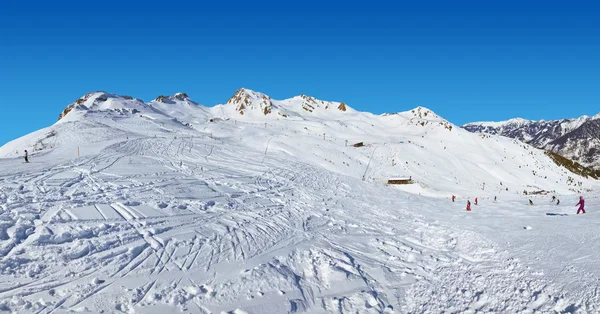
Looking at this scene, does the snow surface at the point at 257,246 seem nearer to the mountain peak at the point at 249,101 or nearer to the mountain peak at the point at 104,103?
the mountain peak at the point at 104,103

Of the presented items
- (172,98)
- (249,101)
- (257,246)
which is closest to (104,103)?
(172,98)

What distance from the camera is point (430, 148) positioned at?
64812 mm

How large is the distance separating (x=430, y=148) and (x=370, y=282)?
57726 mm

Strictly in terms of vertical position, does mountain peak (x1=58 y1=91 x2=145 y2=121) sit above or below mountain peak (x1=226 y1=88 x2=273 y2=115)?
below

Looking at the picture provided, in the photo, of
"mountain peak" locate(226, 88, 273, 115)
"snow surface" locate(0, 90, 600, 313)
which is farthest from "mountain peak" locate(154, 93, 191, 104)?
"snow surface" locate(0, 90, 600, 313)

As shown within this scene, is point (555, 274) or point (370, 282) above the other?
point (555, 274)

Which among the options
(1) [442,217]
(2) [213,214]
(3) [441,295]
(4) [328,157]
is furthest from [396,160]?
(3) [441,295]

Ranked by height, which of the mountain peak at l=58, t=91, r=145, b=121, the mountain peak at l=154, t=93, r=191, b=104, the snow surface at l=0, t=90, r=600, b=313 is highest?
the mountain peak at l=154, t=93, r=191, b=104

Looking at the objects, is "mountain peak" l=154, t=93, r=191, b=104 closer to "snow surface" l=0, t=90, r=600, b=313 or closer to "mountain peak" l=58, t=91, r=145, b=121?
"mountain peak" l=58, t=91, r=145, b=121

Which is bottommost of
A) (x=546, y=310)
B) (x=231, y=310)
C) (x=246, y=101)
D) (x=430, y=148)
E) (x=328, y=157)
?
(x=231, y=310)

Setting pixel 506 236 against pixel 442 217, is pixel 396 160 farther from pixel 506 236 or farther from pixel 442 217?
pixel 506 236

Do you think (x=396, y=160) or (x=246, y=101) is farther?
(x=246, y=101)

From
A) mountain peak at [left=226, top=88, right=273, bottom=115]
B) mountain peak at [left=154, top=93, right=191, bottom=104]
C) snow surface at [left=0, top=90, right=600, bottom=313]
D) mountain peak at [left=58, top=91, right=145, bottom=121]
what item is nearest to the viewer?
snow surface at [left=0, top=90, right=600, bottom=313]

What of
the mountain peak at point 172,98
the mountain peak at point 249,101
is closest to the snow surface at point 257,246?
the mountain peak at point 249,101
